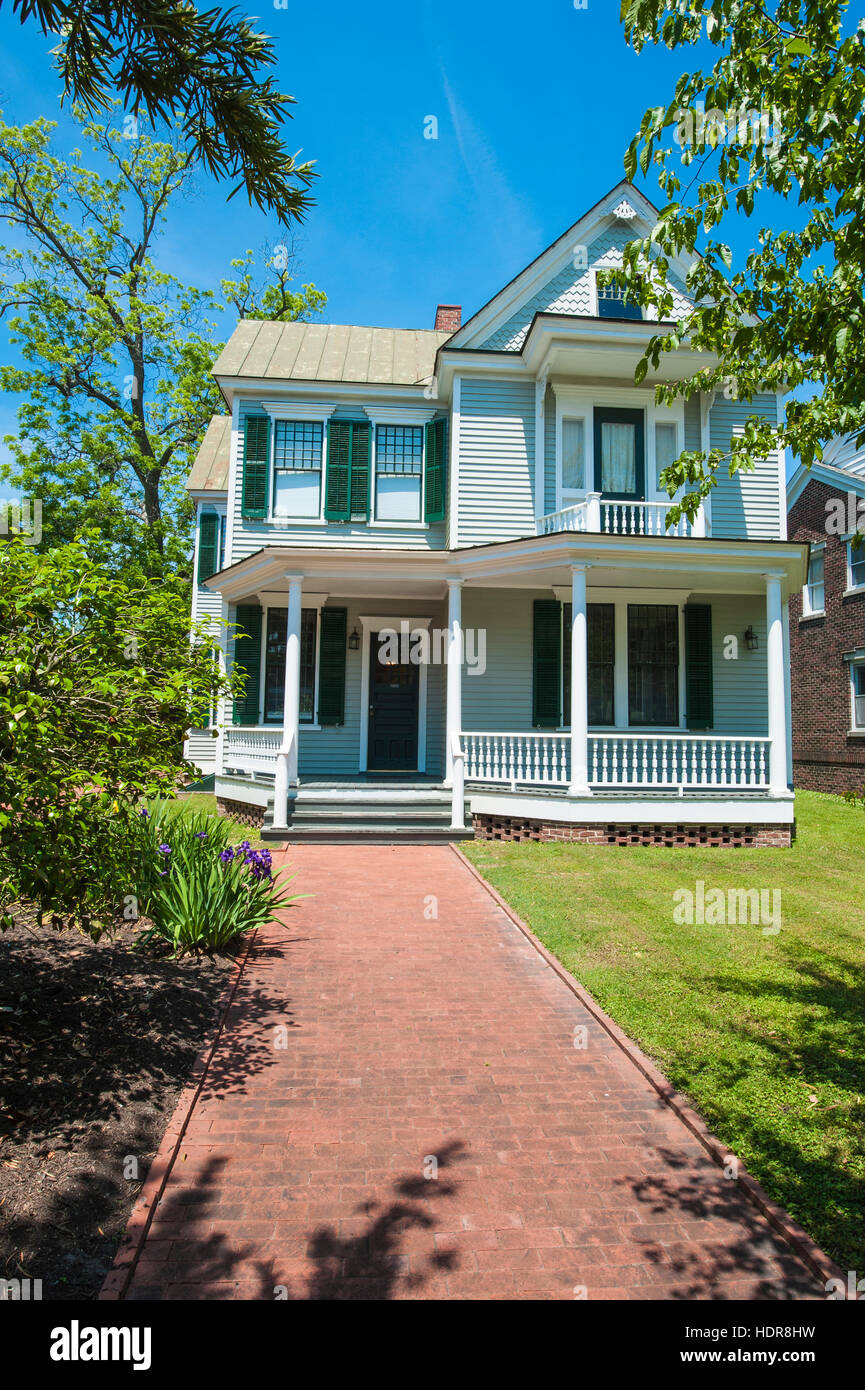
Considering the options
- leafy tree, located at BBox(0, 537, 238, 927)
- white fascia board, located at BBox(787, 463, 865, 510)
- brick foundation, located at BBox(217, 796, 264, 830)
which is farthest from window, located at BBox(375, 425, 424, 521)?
leafy tree, located at BBox(0, 537, 238, 927)

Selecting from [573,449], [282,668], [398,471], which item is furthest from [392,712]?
[573,449]

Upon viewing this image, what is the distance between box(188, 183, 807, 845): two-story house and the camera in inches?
474

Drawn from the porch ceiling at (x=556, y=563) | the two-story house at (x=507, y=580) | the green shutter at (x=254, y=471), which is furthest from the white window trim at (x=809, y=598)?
the green shutter at (x=254, y=471)

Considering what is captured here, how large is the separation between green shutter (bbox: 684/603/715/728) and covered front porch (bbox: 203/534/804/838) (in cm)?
3

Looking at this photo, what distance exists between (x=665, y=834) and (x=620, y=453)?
22.6 ft

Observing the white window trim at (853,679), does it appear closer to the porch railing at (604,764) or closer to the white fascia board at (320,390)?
the porch railing at (604,764)

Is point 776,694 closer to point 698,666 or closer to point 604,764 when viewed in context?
point 698,666

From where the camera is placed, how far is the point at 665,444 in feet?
46.3

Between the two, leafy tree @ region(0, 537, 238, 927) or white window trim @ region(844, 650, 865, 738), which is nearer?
leafy tree @ region(0, 537, 238, 927)

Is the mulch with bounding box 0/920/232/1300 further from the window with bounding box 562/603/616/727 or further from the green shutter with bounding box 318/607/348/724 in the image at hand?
the window with bounding box 562/603/616/727

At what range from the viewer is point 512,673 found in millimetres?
14219

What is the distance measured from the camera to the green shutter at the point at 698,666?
46.1 feet

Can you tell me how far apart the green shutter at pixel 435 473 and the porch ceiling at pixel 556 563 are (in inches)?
73.7

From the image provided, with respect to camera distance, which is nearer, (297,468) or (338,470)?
(338,470)
